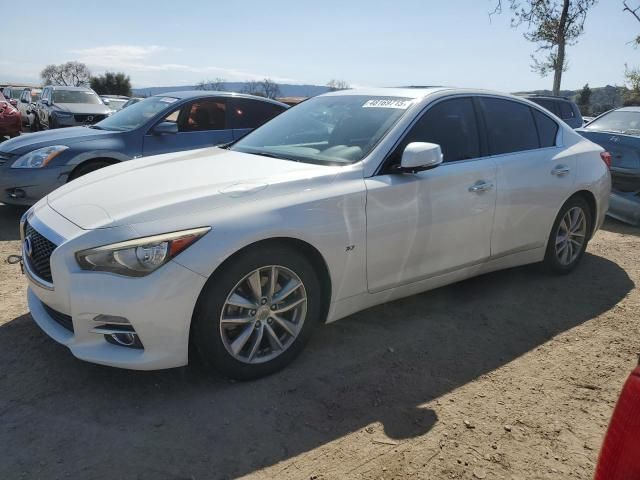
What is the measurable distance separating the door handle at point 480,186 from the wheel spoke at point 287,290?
1.53 metres

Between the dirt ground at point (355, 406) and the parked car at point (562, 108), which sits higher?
the parked car at point (562, 108)

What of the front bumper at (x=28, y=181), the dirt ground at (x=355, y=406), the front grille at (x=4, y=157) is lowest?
the dirt ground at (x=355, y=406)

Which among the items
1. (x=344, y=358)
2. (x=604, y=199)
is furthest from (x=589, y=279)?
(x=344, y=358)

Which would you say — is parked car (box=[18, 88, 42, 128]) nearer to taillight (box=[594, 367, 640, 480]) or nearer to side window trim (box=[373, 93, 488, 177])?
side window trim (box=[373, 93, 488, 177])

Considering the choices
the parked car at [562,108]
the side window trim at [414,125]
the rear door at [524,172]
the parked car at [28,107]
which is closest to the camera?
the side window trim at [414,125]

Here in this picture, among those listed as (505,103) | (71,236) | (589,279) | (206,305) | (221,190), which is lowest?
(589,279)

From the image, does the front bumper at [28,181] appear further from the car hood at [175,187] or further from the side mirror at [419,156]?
the side mirror at [419,156]

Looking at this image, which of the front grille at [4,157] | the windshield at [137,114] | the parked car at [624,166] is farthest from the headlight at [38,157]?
the parked car at [624,166]

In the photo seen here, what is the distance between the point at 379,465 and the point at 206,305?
1116 millimetres

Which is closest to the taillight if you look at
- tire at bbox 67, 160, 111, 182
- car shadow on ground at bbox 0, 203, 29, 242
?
car shadow on ground at bbox 0, 203, 29, 242

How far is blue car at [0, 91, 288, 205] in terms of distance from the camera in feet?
19.5

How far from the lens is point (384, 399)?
2.83 metres

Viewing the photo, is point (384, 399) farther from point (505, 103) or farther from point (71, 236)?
point (505, 103)

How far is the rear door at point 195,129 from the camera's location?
651cm
